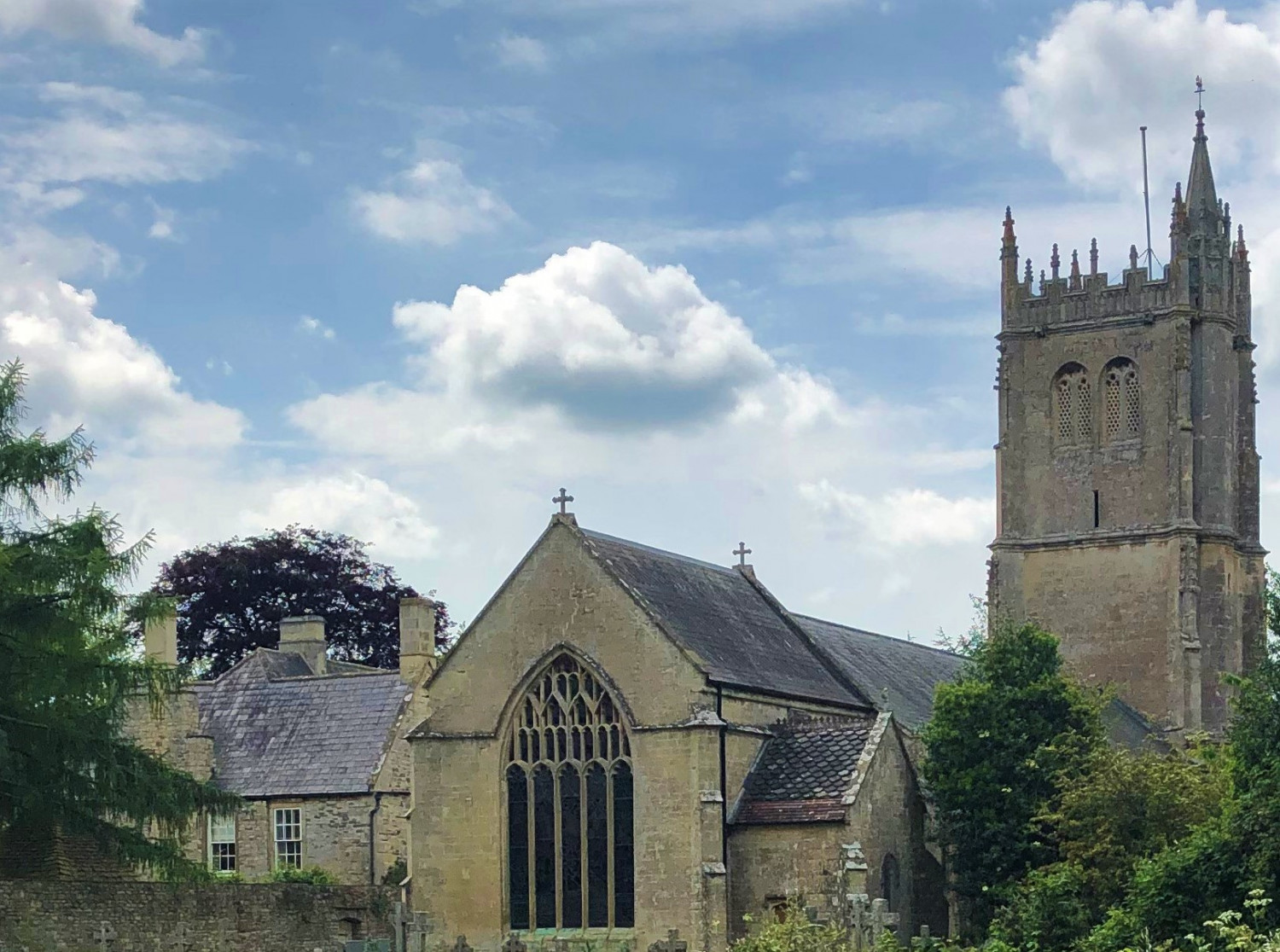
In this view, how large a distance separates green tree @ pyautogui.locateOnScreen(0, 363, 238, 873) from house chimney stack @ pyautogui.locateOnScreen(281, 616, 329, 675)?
2288 centimetres

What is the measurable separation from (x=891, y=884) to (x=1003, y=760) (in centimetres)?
313

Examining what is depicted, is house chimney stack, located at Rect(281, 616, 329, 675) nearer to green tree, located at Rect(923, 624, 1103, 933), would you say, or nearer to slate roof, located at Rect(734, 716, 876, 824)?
slate roof, located at Rect(734, 716, 876, 824)

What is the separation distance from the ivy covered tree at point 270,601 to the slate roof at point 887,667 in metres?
25.3

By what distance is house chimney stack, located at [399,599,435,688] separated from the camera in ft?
183

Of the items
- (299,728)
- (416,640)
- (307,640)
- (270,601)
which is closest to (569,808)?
(299,728)

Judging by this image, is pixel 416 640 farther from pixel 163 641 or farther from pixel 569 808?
pixel 569 808

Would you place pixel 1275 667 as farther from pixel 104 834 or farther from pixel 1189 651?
Result: pixel 1189 651

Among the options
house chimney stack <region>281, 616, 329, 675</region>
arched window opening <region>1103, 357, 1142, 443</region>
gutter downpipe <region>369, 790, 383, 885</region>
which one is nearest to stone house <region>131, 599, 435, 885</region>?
gutter downpipe <region>369, 790, 383, 885</region>

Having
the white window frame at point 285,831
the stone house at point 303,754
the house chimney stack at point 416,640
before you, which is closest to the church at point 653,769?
the stone house at point 303,754

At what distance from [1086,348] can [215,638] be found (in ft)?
104

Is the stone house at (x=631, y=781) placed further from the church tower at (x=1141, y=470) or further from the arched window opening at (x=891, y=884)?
the church tower at (x=1141, y=470)

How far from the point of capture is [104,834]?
38.0m

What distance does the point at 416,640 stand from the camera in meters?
57.3

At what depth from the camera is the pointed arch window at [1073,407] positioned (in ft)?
198
